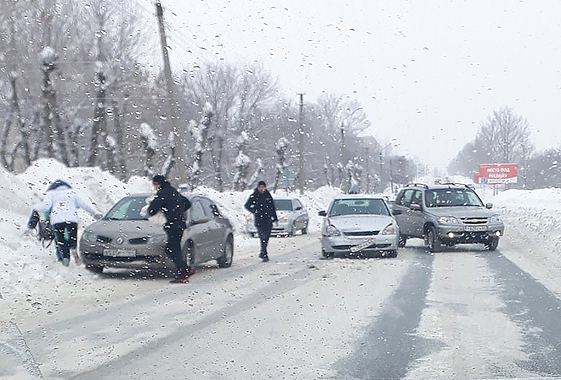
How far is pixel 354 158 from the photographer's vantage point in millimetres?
56406

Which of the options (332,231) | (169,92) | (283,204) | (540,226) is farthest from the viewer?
(283,204)

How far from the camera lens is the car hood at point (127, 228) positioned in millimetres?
12266

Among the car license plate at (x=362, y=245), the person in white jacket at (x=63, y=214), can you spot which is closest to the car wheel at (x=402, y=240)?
the car license plate at (x=362, y=245)

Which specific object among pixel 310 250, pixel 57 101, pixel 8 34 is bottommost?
pixel 310 250

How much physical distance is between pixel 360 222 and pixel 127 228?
19.0 ft

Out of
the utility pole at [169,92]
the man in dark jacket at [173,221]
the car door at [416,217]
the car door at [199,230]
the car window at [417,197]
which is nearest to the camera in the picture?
the man in dark jacket at [173,221]

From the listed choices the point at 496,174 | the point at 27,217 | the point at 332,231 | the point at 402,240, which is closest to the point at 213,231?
the point at 332,231

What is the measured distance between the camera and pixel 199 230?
527 inches

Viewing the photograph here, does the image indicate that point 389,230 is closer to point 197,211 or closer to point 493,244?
point 493,244

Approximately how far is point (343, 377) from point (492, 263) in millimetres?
9897

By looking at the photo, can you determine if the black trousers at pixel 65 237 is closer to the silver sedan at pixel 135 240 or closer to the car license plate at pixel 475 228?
the silver sedan at pixel 135 240

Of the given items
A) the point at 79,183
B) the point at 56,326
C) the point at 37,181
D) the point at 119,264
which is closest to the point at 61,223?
the point at 119,264

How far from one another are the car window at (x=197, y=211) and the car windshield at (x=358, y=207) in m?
4.14

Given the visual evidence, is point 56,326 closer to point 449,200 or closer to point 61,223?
point 61,223
